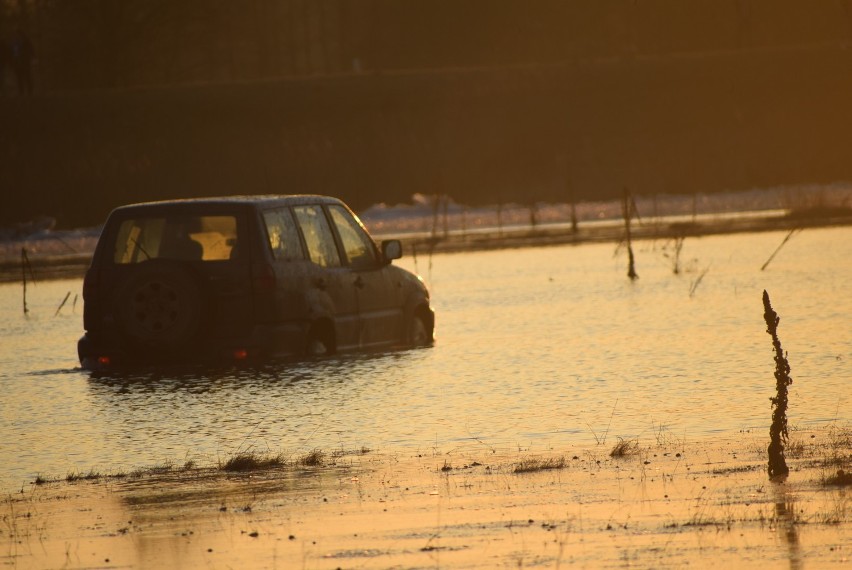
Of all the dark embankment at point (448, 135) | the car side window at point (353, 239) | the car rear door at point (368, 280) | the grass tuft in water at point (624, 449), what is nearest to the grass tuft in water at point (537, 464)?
the grass tuft in water at point (624, 449)

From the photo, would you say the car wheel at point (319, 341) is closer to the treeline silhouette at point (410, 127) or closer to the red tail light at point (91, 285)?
the red tail light at point (91, 285)

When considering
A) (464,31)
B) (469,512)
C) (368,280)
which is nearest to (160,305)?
(368,280)

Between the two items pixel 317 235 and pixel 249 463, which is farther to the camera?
pixel 317 235

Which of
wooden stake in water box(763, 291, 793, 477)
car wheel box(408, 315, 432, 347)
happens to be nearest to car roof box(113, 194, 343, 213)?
car wheel box(408, 315, 432, 347)

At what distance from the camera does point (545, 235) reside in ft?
147

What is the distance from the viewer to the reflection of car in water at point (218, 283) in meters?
17.2

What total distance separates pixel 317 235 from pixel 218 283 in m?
1.36

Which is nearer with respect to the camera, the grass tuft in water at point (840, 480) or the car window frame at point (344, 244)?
the grass tuft in water at point (840, 480)

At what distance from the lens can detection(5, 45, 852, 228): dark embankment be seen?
6006 cm

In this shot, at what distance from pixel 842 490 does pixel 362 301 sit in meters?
8.84

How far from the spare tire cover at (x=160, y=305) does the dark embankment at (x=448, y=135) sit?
39.8 meters

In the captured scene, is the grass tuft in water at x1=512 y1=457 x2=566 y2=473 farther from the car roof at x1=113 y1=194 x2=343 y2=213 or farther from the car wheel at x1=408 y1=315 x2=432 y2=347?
the car wheel at x1=408 y1=315 x2=432 y2=347

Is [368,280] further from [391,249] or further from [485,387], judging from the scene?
[485,387]

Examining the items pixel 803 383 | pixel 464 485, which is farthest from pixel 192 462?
pixel 803 383
